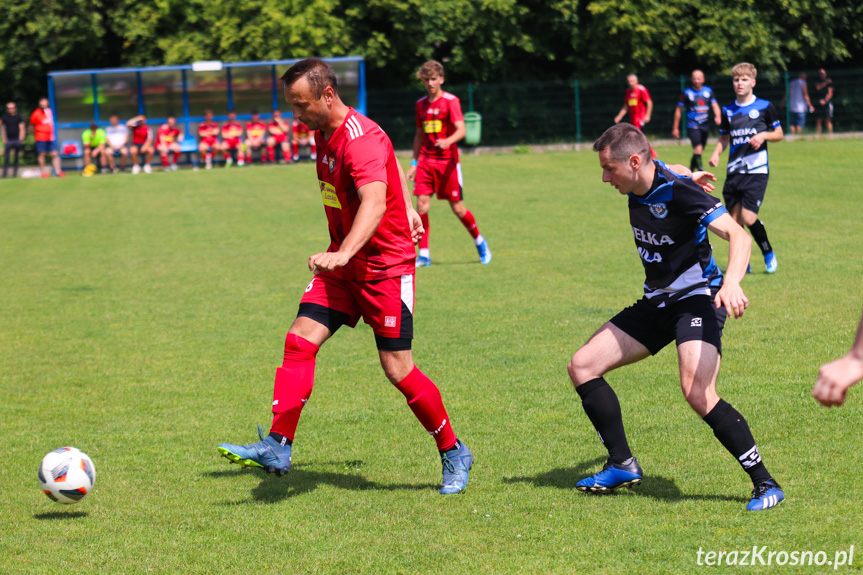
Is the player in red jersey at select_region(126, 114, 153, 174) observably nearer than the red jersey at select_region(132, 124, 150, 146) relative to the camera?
Yes

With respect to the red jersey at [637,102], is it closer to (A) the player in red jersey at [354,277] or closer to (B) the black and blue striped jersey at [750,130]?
(B) the black and blue striped jersey at [750,130]

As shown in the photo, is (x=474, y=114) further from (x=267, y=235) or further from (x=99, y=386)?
(x=99, y=386)

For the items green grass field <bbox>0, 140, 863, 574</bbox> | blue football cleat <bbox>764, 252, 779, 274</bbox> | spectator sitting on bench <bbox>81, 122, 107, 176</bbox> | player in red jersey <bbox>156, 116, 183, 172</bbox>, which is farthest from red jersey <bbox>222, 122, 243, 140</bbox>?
blue football cleat <bbox>764, 252, 779, 274</bbox>

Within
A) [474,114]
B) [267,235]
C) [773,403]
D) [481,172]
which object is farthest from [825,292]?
[474,114]

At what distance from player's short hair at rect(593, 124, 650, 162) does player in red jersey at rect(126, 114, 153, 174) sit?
25.2 m

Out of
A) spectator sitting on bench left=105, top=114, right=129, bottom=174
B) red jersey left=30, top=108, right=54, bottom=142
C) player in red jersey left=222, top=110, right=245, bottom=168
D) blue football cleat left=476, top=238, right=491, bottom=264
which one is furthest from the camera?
player in red jersey left=222, top=110, right=245, bottom=168

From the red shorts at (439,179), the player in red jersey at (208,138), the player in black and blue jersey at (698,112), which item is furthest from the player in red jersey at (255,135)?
the red shorts at (439,179)

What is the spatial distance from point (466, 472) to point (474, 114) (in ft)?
88.0

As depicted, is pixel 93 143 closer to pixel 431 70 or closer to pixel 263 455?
pixel 431 70

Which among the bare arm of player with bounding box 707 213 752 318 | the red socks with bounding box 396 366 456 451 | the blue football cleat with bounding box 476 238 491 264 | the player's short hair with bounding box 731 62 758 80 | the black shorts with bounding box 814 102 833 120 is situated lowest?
the black shorts with bounding box 814 102 833 120

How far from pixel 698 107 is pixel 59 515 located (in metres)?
19.5

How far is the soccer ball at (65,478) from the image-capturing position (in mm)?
4672

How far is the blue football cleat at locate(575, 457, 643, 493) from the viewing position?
471 cm

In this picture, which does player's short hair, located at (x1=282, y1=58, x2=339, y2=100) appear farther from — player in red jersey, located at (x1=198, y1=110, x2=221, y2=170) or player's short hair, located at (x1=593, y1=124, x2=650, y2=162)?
player in red jersey, located at (x1=198, y1=110, x2=221, y2=170)
